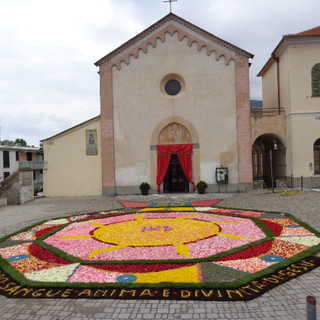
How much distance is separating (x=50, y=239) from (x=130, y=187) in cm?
1370

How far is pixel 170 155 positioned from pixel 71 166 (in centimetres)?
820

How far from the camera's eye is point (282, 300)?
19.3 feet

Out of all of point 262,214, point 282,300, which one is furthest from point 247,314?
point 262,214

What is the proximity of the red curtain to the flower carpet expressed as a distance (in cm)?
1019

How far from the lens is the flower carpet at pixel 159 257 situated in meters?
6.50

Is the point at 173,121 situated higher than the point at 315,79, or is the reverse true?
the point at 315,79

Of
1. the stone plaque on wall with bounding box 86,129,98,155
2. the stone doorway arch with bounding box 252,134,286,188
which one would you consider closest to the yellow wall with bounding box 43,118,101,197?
the stone plaque on wall with bounding box 86,129,98,155

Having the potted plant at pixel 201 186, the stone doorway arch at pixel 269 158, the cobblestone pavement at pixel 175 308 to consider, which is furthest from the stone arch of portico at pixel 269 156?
the cobblestone pavement at pixel 175 308

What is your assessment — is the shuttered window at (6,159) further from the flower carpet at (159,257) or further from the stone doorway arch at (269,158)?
the flower carpet at (159,257)

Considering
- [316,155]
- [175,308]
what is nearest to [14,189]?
[175,308]

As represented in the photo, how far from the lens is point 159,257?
8.59m

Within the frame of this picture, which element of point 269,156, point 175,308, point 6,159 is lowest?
point 175,308

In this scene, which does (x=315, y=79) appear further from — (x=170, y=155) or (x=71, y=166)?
(x=71, y=166)

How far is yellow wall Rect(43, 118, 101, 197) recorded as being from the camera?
25.3 meters
